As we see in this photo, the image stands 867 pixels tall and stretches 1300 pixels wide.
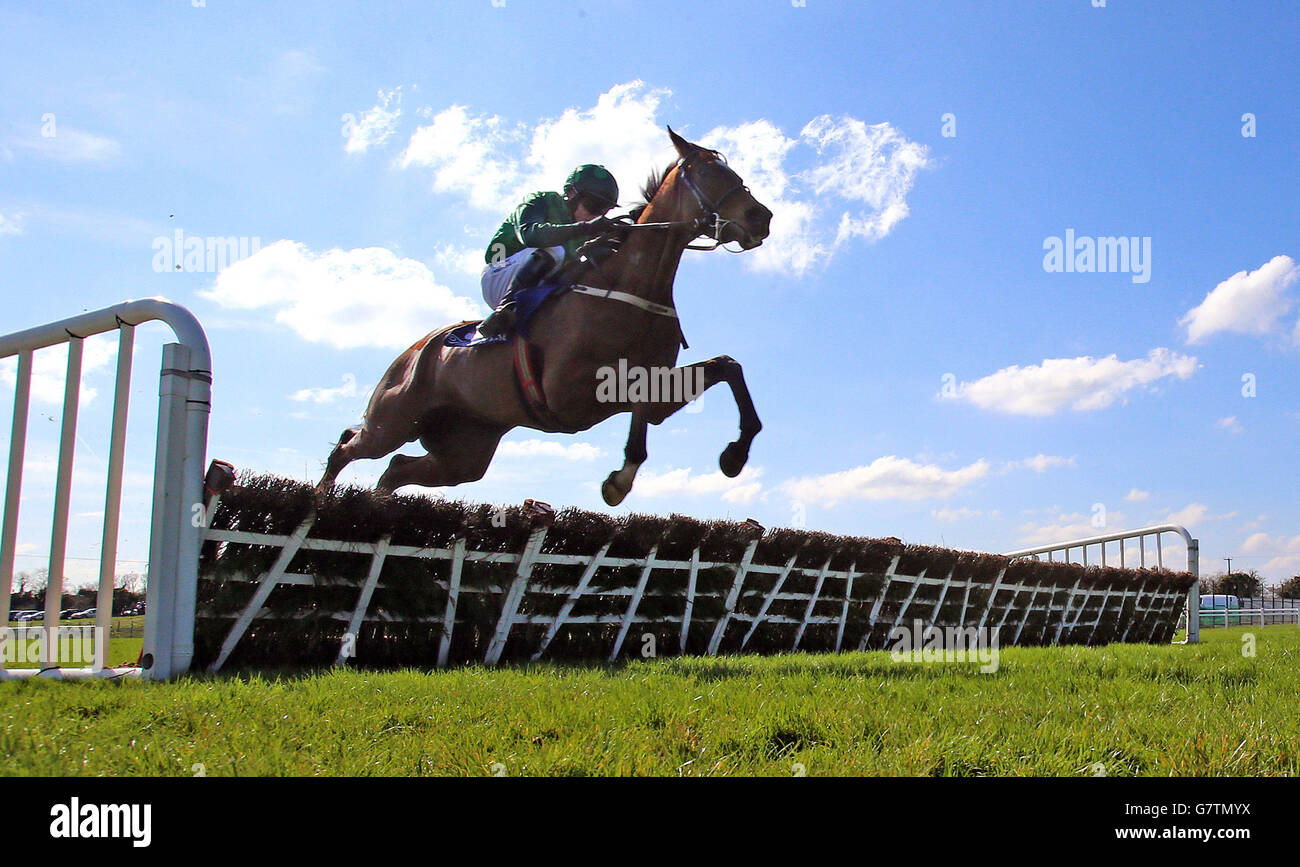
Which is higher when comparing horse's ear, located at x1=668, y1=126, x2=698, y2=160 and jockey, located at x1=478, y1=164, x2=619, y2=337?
horse's ear, located at x1=668, y1=126, x2=698, y2=160

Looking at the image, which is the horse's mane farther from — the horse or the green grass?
the green grass

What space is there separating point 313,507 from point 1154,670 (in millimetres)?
5497

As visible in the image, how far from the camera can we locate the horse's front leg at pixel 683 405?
5.41 metres

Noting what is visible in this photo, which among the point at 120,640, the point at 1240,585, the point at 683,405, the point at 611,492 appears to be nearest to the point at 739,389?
the point at 683,405

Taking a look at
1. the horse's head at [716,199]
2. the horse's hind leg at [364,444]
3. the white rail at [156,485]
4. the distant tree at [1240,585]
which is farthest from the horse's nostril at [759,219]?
the distant tree at [1240,585]

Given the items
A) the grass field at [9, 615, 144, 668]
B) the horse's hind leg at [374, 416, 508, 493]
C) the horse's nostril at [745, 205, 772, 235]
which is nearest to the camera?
the grass field at [9, 615, 144, 668]

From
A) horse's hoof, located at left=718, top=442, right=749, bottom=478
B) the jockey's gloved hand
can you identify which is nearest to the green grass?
horse's hoof, located at left=718, top=442, right=749, bottom=478

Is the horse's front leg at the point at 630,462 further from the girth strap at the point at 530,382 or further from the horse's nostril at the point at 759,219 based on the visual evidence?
the horse's nostril at the point at 759,219

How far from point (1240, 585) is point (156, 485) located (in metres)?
84.5

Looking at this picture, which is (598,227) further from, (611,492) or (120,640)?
(120,640)

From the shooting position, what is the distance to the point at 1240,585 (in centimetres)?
7094

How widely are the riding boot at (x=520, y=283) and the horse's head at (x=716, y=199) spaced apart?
3.17 feet

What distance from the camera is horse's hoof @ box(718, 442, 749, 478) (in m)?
5.57
